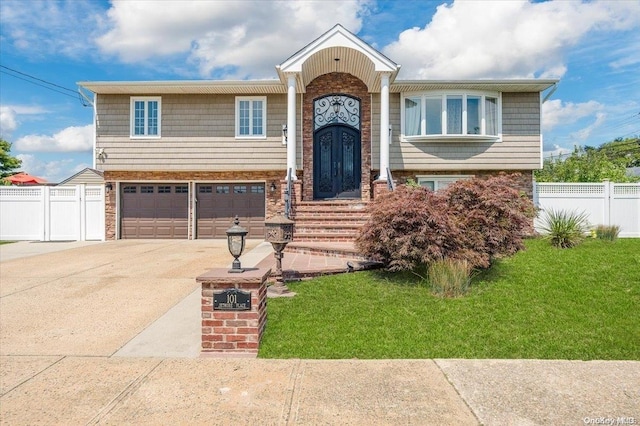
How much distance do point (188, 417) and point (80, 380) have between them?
130 centimetres

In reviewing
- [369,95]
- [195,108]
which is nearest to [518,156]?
[369,95]

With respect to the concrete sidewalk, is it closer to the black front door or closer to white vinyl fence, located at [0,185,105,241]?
the black front door

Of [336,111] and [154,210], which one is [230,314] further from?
[154,210]

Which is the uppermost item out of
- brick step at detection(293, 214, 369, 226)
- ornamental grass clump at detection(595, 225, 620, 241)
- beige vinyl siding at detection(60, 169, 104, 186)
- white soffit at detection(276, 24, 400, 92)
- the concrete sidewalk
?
white soffit at detection(276, 24, 400, 92)

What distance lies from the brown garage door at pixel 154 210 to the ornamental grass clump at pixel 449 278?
33.3 ft

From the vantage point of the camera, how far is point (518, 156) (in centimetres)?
1249

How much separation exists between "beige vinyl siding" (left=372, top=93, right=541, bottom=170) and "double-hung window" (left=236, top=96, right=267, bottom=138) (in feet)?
12.5

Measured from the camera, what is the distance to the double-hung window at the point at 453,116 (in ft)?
40.2

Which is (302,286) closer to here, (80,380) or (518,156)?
(80,380)

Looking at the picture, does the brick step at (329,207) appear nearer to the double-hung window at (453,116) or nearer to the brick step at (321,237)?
the brick step at (321,237)

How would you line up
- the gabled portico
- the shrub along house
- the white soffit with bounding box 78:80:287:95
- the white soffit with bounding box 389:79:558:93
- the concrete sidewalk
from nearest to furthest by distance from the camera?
the concrete sidewalk, the white soffit with bounding box 389:79:558:93, the white soffit with bounding box 78:80:287:95, the shrub along house, the gabled portico

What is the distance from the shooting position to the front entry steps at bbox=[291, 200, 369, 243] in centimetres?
963

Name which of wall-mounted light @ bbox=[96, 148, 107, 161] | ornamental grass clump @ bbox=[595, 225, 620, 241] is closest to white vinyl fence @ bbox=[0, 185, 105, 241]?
wall-mounted light @ bbox=[96, 148, 107, 161]

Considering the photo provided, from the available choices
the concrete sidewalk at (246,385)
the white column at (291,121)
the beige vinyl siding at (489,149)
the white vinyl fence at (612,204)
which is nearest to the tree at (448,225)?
the concrete sidewalk at (246,385)
